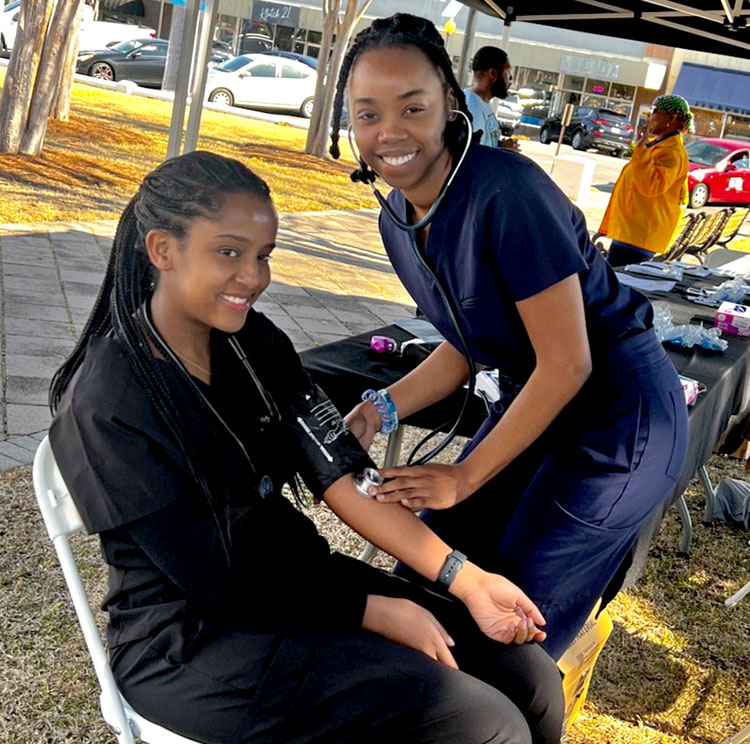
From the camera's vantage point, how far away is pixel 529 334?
66.8 inches

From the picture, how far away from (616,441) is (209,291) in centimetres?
77

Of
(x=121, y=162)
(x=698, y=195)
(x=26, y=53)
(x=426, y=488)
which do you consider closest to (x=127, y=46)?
(x=121, y=162)

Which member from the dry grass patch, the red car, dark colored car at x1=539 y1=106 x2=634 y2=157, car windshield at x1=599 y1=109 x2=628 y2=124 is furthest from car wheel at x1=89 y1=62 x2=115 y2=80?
the dry grass patch

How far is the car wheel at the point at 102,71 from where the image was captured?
20.0 metres

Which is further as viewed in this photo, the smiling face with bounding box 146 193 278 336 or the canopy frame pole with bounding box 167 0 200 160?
the canopy frame pole with bounding box 167 0 200 160

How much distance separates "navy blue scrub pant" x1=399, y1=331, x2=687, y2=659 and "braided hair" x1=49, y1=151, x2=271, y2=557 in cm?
58

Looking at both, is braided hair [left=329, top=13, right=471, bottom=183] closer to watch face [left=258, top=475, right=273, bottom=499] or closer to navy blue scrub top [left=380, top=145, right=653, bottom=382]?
navy blue scrub top [left=380, top=145, right=653, bottom=382]

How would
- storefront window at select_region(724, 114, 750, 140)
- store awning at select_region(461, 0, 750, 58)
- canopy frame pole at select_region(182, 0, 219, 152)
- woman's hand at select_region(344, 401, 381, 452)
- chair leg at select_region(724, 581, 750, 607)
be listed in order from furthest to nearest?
storefront window at select_region(724, 114, 750, 140), store awning at select_region(461, 0, 750, 58), canopy frame pole at select_region(182, 0, 219, 152), chair leg at select_region(724, 581, 750, 607), woman's hand at select_region(344, 401, 381, 452)

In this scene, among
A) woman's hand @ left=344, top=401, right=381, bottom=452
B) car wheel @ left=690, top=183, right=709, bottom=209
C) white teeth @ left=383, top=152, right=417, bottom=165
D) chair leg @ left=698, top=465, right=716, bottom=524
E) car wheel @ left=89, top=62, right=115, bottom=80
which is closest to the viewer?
white teeth @ left=383, top=152, right=417, bottom=165

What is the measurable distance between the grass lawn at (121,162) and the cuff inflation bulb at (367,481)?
6.38 metres

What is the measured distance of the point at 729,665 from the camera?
3227mm

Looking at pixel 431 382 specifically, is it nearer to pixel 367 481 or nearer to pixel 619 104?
pixel 367 481

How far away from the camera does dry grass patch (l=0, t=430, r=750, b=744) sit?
254 centimetres

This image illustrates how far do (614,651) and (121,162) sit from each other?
29.7 feet
